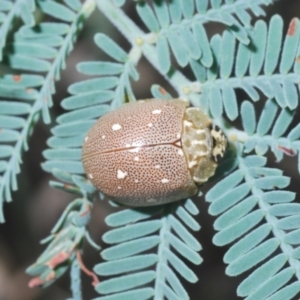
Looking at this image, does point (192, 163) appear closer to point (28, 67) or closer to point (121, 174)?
point (121, 174)

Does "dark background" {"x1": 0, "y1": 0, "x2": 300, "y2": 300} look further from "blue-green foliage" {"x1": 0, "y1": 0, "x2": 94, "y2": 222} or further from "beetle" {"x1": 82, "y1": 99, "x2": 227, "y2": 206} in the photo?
"beetle" {"x1": 82, "y1": 99, "x2": 227, "y2": 206}

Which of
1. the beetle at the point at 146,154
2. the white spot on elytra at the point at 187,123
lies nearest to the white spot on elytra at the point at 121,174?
the beetle at the point at 146,154

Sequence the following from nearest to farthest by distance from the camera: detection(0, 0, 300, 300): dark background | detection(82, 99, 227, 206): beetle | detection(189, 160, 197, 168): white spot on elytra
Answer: detection(82, 99, 227, 206): beetle, detection(189, 160, 197, 168): white spot on elytra, detection(0, 0, 300, 300): dark background

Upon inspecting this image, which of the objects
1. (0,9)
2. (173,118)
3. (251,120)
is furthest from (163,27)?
(0,9)

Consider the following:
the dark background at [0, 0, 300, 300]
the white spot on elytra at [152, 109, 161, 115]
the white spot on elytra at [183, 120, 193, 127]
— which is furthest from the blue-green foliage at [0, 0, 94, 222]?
the dark background at [0, 0, 300, 300]

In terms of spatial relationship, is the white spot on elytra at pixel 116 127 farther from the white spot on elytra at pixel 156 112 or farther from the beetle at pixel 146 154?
the white spot on elytra at pixel 156 112
